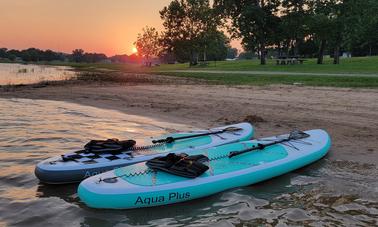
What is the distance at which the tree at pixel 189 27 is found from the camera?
55.1 m

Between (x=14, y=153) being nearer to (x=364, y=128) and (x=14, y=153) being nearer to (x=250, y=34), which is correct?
(x=364, y=128)

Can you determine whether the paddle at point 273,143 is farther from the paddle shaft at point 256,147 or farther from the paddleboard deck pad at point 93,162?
the paddleboard deck pad at point 93,162

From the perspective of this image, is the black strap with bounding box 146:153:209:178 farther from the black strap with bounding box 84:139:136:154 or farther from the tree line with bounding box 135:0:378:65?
the tree line with bounding box 135:0:378:65

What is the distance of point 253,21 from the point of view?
39656 millimetres

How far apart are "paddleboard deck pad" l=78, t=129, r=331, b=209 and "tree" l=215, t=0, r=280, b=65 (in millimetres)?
33086

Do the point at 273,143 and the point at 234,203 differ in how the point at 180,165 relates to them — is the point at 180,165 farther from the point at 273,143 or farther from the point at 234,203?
the point at 273,143

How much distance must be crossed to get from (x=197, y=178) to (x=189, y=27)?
52.3 m

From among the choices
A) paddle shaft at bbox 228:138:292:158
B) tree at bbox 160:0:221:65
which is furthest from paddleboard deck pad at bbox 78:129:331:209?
tree at bbox 160:0:221:65

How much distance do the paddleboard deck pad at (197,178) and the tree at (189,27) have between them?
157 feet

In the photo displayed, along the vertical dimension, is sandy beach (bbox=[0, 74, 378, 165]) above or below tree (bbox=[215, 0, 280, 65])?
below

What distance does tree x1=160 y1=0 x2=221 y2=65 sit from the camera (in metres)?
55.1

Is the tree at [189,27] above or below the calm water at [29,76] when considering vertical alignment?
above

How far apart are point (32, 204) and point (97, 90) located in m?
15.0

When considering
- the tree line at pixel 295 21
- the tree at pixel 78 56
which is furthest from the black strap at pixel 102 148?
the tree at pixel 78 56
